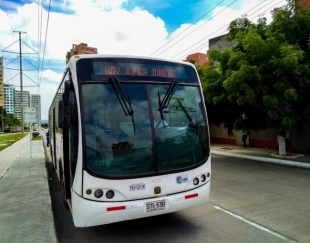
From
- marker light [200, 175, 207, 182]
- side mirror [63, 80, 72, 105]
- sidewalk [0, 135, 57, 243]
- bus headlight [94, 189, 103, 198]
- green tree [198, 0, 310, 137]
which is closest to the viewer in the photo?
bus headlight [94, 189, 103, 198]

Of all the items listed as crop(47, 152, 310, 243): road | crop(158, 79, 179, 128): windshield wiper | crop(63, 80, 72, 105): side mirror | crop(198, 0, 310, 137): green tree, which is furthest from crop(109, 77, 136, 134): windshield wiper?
crop(198, 0, 310, 137): green tree

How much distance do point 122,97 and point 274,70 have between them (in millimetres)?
8797

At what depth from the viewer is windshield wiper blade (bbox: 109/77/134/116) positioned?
400 cm

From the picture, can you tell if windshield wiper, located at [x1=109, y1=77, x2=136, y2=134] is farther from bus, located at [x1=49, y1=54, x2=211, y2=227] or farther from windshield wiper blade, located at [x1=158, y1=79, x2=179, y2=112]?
windshield wiper blade, located at [x1=158, y1=79, x2=179, y2=112]

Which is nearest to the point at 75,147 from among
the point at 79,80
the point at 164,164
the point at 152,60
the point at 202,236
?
the point at 79,80

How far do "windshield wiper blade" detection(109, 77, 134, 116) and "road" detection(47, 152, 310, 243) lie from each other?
2071mm

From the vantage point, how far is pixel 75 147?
394cm

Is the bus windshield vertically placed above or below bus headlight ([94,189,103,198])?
above

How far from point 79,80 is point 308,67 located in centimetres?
984

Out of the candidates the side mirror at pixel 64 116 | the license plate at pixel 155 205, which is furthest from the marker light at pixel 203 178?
the side mirror at pixel 64 116

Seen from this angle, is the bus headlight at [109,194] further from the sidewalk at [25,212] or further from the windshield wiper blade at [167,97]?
the windshield wiper blade at [167,97]

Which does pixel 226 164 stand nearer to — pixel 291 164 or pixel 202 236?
pixel 291 164

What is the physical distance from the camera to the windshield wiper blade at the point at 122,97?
158 inches

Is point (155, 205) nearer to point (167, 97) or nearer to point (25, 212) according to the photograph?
point (167, 97)
